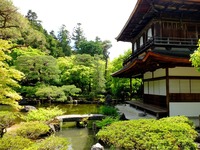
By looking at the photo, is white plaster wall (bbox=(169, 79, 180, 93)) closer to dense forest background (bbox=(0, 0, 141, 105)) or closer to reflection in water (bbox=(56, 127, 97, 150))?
reflection in water (bbox=(56, 127, 97, 150))

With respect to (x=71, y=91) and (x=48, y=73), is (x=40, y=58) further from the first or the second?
(x=71, y=91)

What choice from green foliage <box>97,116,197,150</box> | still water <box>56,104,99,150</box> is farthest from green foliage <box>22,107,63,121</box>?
green foliage <box>97,116,197,150</box>

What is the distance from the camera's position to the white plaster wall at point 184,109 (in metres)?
9.55

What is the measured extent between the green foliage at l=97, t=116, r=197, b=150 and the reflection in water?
3.83m

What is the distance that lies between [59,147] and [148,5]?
892 cm

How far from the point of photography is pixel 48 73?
2705 centimetres

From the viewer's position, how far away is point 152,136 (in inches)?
187

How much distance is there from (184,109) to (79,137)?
542 cm

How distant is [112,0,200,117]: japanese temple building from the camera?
956 centimetres

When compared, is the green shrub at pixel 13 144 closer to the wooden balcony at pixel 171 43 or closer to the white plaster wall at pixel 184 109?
the white plaster wall at pixel 184 109

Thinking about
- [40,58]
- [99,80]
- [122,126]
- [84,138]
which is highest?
[40,58]

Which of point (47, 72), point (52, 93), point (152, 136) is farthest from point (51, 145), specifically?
point (47, 72)

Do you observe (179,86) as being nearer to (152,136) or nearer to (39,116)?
(152,136)

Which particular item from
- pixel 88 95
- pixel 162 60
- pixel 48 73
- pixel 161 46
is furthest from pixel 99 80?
pixel 162 60
